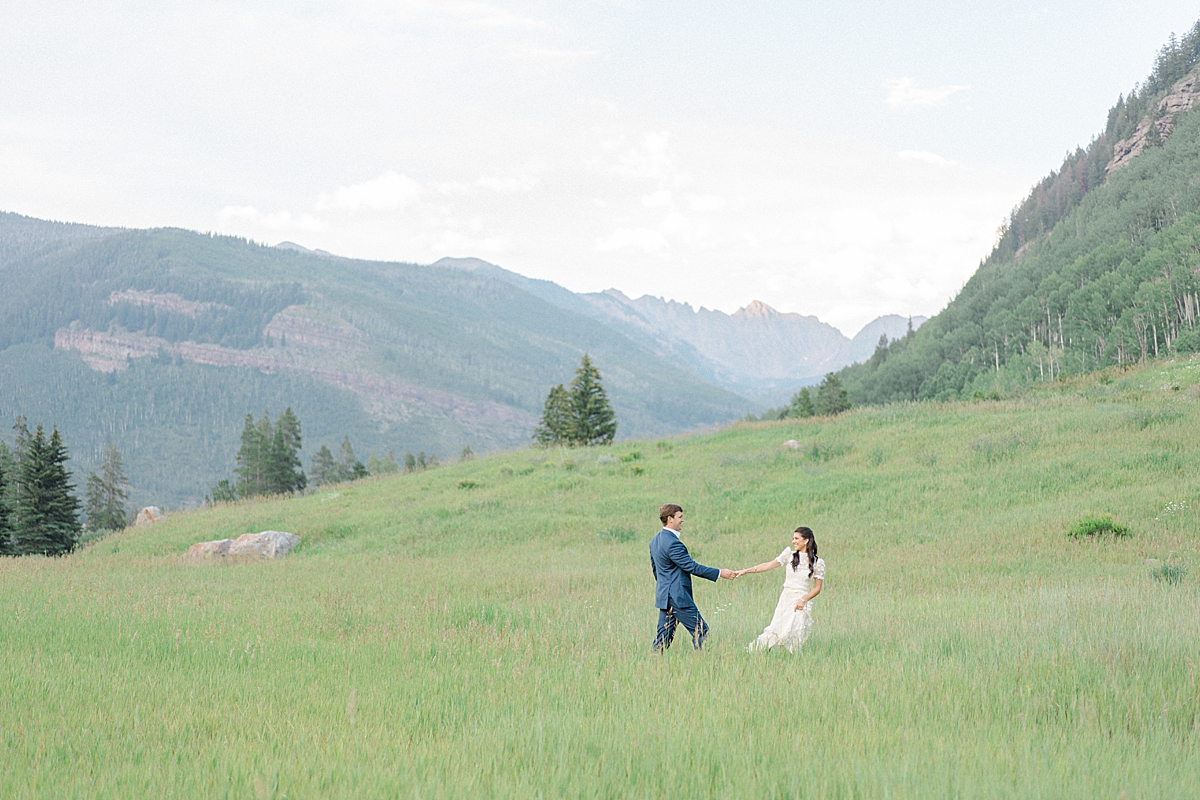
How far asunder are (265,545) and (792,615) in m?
18.9

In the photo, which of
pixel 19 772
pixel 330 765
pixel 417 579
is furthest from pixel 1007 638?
pixel 417 579

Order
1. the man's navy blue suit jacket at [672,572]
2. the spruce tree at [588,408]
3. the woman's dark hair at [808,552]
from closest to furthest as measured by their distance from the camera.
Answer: the woman's dark hair at [808,552]
the man's navy blue suit jacket at [672,572]
the spruce tree at [588,408]

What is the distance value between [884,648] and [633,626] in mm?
3124

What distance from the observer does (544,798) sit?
3.69 m

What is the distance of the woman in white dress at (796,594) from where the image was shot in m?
7.49

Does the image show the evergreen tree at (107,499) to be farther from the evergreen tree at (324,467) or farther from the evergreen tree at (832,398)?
the evergreen tree at (832,398)

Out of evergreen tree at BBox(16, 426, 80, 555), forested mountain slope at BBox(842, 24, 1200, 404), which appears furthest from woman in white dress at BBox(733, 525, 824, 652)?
forested mountain slope at BBox(842, 24, 1200, 404)

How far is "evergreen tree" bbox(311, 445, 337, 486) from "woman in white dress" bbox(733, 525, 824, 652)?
8391 cm

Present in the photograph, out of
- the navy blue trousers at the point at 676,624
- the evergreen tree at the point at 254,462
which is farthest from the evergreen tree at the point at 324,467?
the navy blue trousers at the point at 676,624

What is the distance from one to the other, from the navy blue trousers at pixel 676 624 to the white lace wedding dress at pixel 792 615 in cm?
63

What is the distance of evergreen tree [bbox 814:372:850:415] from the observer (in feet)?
243

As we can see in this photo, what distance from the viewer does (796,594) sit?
24.9 ft

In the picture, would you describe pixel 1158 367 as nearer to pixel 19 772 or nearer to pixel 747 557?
pixel 747 557

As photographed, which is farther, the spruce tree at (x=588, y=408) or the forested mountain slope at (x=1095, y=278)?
the forested mountain slope at (x=1095, y=278)
